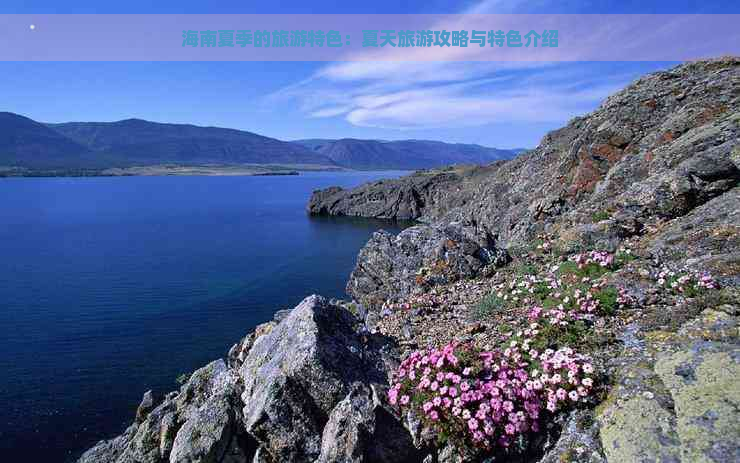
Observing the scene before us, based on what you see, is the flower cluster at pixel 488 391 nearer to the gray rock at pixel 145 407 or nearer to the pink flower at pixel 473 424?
the pink flower at pixel 473 424

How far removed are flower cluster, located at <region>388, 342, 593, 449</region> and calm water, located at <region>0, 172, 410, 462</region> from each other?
2349 centimetres

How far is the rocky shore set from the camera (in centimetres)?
805

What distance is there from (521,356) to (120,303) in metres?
47.1

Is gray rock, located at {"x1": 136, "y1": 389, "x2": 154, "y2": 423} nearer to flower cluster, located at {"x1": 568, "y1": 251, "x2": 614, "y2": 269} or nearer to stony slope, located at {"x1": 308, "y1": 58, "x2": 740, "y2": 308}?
stony slope, located at {"x1": 308, "y1": 58, "x2": 740, "y2": 308}

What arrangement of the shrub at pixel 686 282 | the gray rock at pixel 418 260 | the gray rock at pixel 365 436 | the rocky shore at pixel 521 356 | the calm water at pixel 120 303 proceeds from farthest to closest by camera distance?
the calm water at pixel 120 303
the gray rock at pixel 418 260
the shrub at pixel 686 282
the gray rock at pixel 365 436
the rocky shore at pixel 521 356

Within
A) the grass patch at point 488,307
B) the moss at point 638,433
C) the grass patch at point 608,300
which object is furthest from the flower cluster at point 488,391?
the grass patch at point 488,307

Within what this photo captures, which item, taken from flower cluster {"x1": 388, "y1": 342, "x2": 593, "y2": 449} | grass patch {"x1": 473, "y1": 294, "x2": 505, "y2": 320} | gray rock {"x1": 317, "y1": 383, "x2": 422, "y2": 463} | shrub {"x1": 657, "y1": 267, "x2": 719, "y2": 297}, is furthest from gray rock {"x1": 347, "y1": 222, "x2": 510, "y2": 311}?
gray rock {"x1": 317, "y1": 383, "x2": 422, "y2": 463}

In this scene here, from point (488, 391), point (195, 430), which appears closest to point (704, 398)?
point (488, 391)

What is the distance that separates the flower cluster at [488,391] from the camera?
27.3ft

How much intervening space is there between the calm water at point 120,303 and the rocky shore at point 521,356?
839 centimetres

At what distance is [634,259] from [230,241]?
3117 inches

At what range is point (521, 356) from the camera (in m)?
9.84

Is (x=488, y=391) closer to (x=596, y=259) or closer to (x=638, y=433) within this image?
(x=638, y=433)

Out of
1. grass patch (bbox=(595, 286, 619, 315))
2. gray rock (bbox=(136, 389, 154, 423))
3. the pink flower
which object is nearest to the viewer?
the pink flower
